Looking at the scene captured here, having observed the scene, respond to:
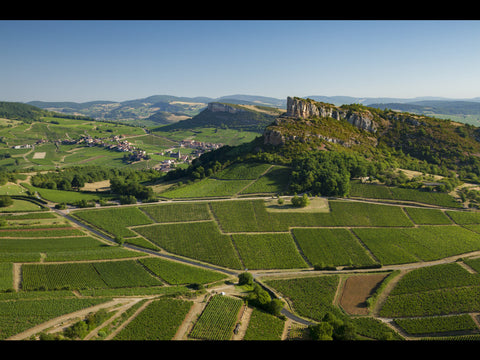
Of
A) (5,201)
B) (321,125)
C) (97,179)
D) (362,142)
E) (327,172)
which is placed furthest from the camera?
(97,179)

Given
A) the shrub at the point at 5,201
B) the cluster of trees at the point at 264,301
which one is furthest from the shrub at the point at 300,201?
the shrub at the point at 5,201

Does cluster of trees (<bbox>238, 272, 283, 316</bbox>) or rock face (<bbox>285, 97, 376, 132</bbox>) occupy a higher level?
rock face (<bbox>285, 97, 376, 132</bbox>)

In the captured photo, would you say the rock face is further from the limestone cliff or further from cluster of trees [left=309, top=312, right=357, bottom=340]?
cluster of trees [left=309, top=312, right=357, bottom=340]

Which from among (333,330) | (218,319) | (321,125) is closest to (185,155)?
(321,125)

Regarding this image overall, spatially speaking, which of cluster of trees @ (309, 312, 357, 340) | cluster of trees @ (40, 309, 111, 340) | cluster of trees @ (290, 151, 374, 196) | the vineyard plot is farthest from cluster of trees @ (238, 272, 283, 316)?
cluster of trees @ (290, 151, 374, 196)

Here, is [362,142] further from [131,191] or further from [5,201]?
[5,201]

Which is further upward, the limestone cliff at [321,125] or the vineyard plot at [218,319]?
the limestone cliff at [321,125]

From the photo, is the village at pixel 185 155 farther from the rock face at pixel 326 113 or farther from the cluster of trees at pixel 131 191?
the rock face at pixel 326 113
